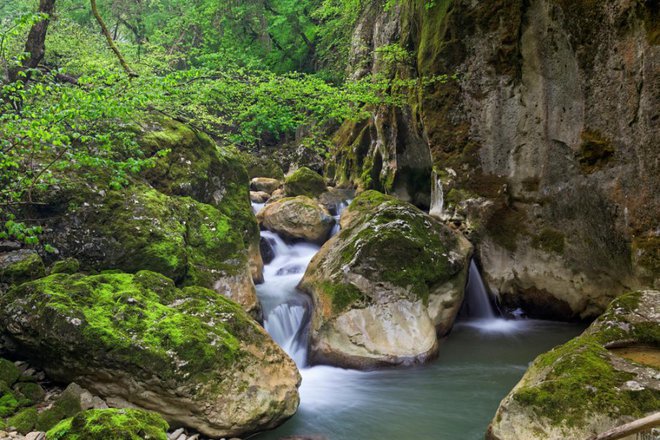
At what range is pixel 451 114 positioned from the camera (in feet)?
30.5

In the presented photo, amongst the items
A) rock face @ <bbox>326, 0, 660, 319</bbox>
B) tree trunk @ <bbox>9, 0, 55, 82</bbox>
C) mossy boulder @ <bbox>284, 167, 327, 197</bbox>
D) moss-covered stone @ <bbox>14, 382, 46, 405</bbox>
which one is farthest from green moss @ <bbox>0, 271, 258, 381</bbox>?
mossy boulder @ <bbox>284, 167, 327, 197</bbox>

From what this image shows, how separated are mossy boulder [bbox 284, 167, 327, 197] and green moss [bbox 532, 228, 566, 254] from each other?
831 cm

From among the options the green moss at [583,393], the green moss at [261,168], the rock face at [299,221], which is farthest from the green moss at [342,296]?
the green moss at [261,168]

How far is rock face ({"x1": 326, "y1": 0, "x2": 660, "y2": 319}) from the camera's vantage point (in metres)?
6.57

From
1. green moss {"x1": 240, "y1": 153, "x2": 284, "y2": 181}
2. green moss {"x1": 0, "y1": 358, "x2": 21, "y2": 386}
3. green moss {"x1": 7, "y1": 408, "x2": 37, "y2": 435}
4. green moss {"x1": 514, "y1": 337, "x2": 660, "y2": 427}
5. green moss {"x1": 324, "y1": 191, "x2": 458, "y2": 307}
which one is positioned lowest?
green moss {"x1": 7, "y1": 408, "x2": 37, "y2": 435}

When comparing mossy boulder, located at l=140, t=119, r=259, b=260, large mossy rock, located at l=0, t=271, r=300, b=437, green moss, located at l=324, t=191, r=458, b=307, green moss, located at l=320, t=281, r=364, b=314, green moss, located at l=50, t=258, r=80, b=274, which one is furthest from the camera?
mossy boulder, located at l=140, t=119, r=259, b=260

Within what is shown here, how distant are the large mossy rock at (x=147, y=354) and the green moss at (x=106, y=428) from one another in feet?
2.92

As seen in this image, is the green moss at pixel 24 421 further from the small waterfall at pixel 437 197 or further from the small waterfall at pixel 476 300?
the small waterfall at pixel 437 197

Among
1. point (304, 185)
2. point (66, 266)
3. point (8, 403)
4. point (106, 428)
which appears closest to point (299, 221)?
point (304, 185)

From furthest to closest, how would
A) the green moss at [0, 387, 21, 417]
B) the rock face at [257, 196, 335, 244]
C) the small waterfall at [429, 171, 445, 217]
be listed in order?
the rock face at [257, 196, 335, 244], the small waterfall at [429, 171, 445, 217], the green moss at [0, 387, 21, 417]

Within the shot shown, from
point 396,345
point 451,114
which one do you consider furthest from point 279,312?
point 451,114

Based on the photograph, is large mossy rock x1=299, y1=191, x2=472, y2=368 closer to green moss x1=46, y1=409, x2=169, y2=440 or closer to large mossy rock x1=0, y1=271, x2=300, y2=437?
large mossy rock x1=0, y1=271, x2=300, y2=437

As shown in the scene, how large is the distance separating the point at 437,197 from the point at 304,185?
253 inches

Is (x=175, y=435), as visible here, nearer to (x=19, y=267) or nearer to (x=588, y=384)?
(x=19, y=267)
